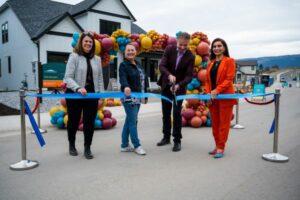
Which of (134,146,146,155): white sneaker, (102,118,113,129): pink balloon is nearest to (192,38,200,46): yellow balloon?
(102,118,113,129): pink balloon

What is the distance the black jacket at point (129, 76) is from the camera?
14.7 ft

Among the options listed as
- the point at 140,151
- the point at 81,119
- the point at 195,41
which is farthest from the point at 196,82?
the point at 140,151

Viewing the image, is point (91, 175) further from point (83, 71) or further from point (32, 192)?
point (83, 71)

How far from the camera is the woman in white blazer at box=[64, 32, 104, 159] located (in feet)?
14.0

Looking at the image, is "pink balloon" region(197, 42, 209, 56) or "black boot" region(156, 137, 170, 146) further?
"pink balloon" region(197, 42, 209, 56)

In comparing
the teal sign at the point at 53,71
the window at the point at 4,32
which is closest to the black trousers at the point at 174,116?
the teal sign at the point at 53,71

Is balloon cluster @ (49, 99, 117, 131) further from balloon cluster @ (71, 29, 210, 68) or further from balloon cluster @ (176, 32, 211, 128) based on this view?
balloon cluster @ (176, 32, 211, 128)

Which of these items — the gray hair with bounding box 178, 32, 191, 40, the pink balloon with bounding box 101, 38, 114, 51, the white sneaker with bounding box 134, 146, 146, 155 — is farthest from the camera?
the pink balloon with bounding box 101, 38, 114, 51

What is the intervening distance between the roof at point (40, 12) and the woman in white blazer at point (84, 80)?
1614 centimetres

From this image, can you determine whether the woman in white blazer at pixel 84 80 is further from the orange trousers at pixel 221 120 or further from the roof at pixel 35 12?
the roof at pixel 35 12

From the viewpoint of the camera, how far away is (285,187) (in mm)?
3215

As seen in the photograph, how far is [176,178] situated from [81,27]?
19.5m

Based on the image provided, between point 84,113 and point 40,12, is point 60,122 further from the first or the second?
point 40,12

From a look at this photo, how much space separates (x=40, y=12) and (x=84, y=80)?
70.0 ft
